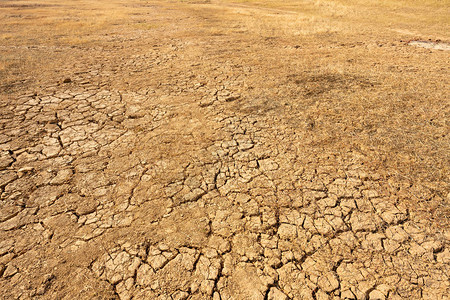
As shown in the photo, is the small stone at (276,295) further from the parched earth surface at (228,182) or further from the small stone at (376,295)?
the small stone at (376,295)

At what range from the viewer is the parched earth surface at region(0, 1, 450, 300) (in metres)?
1.94

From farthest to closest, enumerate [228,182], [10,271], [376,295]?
[228,182] → [10,271] → [376,295]

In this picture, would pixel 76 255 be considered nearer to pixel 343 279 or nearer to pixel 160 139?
pixel 160 139

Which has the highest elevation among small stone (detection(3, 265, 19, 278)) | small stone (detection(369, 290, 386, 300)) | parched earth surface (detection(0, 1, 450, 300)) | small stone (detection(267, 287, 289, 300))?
parched earth surface (detection(0, 1, 450, 300))

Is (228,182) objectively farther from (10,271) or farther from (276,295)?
(10,271)

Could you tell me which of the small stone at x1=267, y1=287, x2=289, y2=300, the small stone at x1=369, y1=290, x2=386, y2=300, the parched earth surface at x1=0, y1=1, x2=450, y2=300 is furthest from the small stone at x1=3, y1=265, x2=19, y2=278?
the small stone at x1=369, y1=290, x2=386, y2=300

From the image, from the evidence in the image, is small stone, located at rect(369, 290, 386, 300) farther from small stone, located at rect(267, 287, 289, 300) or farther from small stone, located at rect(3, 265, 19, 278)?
small stone, located at rect(3, 265, 19, 278)

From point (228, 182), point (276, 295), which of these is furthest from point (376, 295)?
point (228, 182)

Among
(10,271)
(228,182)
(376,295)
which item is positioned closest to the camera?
(376,295)

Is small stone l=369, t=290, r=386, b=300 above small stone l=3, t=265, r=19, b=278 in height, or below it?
below

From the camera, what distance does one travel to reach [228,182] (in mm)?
2762

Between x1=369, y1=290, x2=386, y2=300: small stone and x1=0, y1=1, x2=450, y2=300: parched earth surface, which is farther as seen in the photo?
x1=0, y1=1, x2=450, y2=300: parched earth surface

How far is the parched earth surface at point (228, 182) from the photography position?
1.94 metres

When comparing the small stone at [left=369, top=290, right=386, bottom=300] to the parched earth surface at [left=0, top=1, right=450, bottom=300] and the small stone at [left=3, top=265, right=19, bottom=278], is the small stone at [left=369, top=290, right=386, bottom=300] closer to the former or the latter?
the parched earth surface at [left=0, top=1, right=450, bottom=300]
